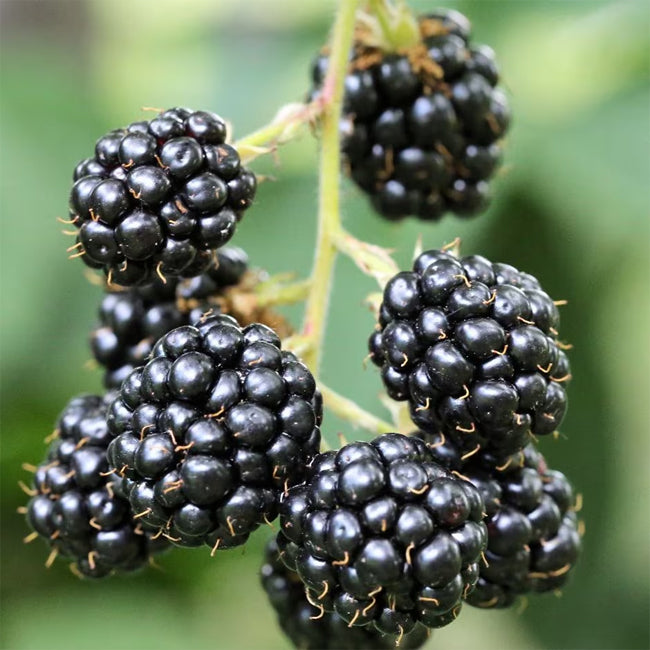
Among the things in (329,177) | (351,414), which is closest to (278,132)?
(329,177)

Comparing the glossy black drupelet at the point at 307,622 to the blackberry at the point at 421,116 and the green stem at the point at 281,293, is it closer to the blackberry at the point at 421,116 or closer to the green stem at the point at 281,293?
the green stem at the point at 281,293

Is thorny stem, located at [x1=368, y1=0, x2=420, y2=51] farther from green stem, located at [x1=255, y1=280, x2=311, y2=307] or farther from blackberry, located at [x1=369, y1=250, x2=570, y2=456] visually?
blackberry, located at [x1=369, y1=250, x2=570, y2=456]

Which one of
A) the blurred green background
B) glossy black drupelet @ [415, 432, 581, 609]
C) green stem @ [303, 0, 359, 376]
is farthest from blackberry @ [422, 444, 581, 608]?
the blurred green background

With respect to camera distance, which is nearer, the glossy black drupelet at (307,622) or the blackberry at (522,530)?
the blackberry at (522,530)

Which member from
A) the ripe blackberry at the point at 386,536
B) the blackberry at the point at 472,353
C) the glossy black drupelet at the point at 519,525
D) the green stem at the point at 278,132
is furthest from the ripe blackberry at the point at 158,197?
the glossy black drupelet at the point at 519,525

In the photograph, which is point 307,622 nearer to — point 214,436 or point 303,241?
point 214,436

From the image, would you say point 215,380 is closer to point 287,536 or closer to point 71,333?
point 287,536

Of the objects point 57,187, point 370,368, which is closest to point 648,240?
point 370,368
